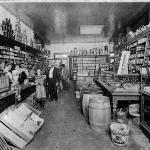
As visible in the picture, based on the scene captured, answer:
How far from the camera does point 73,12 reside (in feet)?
23.0

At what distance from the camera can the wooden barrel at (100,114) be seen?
3.43 meters

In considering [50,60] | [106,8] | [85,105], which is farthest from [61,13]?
[50,60]

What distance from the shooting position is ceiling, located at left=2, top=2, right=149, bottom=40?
6223mm

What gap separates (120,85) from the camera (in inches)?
155

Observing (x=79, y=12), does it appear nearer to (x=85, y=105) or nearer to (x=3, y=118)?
(x=85, y=105)

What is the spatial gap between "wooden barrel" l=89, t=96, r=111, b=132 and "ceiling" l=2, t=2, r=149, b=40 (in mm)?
3963

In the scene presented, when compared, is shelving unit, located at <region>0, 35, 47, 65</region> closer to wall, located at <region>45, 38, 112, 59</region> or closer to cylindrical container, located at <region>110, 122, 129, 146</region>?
cylindrical container, located at <region>110, 122, 129, 146</region>

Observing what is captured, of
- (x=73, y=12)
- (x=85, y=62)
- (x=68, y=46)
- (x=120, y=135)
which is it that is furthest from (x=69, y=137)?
(x=68, y=46)

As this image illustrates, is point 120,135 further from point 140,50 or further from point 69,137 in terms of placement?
point 140,50

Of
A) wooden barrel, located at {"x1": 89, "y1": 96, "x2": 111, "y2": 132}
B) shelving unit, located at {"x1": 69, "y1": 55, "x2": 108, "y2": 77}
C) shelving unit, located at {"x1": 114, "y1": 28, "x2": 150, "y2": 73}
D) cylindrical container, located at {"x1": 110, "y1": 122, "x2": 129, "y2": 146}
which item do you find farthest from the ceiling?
cylindrical container, located at {"x1": 110, "y1": 122, "x2": 129, "y2": 146}

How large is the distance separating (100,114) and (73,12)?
16.1ft

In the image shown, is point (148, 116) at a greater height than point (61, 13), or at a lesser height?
lesser

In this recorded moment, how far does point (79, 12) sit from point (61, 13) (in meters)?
0.73

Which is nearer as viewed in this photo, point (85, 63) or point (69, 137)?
point (69, 137)
